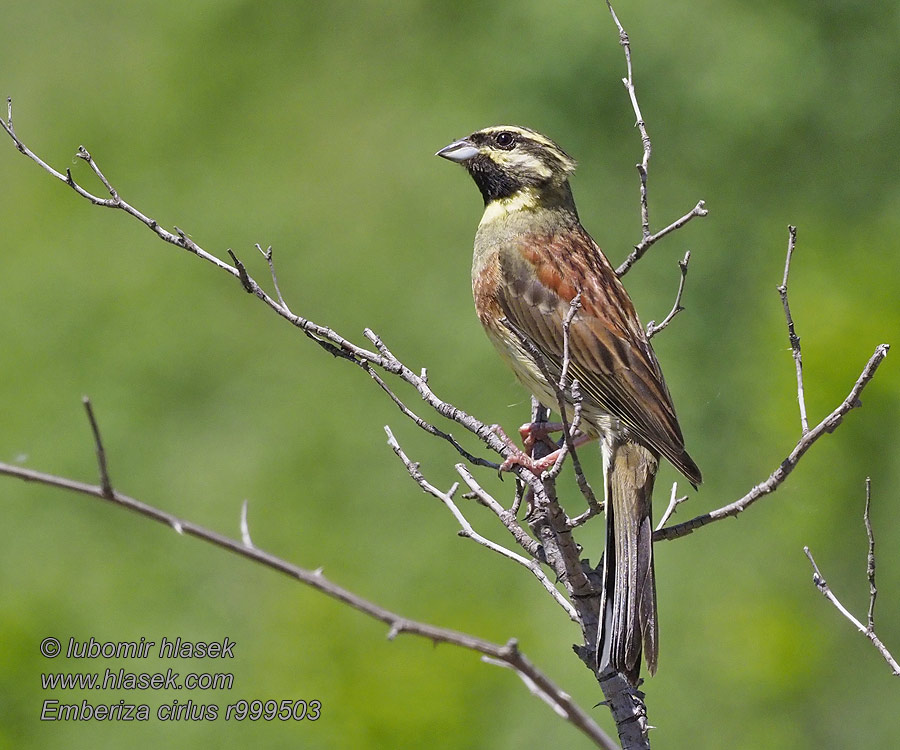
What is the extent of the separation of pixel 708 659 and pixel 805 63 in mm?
4476

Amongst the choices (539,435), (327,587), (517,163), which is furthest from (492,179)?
(327,587)

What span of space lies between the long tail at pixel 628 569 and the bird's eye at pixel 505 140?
54.5 inches

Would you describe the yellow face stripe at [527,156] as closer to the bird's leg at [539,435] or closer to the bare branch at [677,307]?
the bare branch at [677,307]

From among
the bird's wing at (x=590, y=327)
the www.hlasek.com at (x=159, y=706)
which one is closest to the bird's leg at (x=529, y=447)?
the bird's wing at (x=590, y=327)

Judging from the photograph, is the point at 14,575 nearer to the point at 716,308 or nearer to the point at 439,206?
the point at 439,206

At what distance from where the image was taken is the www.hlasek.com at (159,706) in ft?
17.2

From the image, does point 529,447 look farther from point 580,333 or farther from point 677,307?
point 677,307

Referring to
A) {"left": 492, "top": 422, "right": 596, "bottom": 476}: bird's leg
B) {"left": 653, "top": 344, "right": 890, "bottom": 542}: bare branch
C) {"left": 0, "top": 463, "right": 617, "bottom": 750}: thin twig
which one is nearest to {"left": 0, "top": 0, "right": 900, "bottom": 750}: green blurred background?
{"left": 492, "top": 422, "right": 596, "bottom": 476}: bird's leg

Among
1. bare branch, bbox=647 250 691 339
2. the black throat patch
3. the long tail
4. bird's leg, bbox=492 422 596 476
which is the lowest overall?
the long tail

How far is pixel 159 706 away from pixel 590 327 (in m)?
3.08

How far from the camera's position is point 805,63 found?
8.15 metres

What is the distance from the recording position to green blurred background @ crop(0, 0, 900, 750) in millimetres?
5742

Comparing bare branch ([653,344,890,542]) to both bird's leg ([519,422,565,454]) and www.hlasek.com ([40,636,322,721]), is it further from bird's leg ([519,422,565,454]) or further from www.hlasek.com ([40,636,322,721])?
www.hlasek.com ([40,636,322,721])

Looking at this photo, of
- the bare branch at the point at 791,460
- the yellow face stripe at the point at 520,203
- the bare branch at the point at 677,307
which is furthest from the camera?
the yellow face stripe at the point at 520,203
